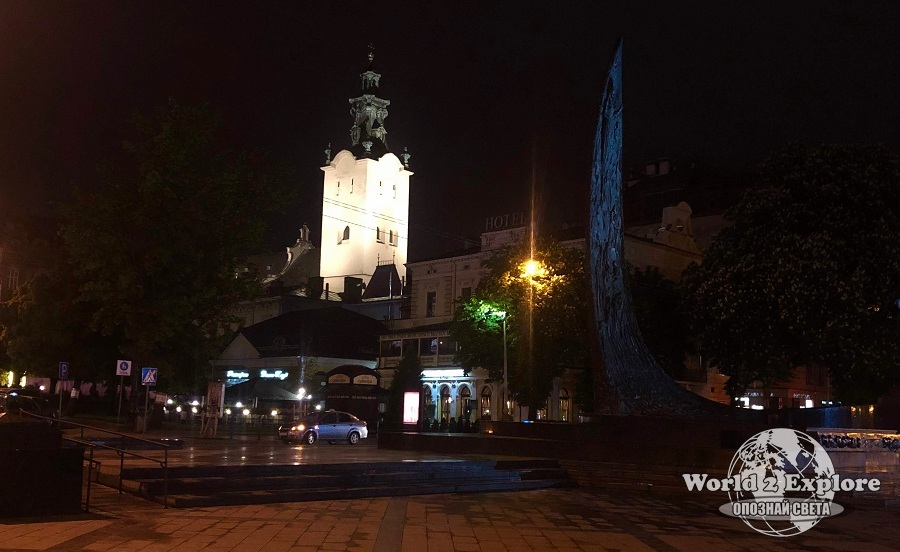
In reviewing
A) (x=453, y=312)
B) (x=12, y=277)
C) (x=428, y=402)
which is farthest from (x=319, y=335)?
(x=12, y=277)

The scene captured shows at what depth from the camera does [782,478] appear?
18.8 meters

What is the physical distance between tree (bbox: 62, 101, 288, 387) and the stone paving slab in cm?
A: 1896

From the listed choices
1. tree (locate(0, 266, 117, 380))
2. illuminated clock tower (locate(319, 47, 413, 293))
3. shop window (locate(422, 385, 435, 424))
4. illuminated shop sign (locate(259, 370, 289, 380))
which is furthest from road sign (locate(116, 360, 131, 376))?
illuminated clock tower (locate(319, 47, 413, 293))

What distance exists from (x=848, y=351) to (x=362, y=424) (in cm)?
2070

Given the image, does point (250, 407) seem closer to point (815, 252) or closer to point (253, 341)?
point (253, 341)

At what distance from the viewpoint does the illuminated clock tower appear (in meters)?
110

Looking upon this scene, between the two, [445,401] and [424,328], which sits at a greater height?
[424,328]

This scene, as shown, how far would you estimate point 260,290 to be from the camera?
1506 inches

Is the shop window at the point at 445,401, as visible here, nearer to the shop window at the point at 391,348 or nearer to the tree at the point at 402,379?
the tree at the point at 402,379

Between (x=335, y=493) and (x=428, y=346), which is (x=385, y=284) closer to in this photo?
(x=428, y=346)

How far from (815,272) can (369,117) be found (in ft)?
285

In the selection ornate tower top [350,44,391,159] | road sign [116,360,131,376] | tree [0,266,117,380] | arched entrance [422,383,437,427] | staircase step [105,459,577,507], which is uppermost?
ornate tower top [350,44,391,159]

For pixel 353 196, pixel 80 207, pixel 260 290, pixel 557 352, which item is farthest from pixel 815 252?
pixel 353 196

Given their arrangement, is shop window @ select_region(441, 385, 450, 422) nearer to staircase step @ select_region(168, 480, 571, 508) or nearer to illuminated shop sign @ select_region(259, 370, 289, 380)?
illuminated shop sign @ select_region(259, 370, 289, 380)
